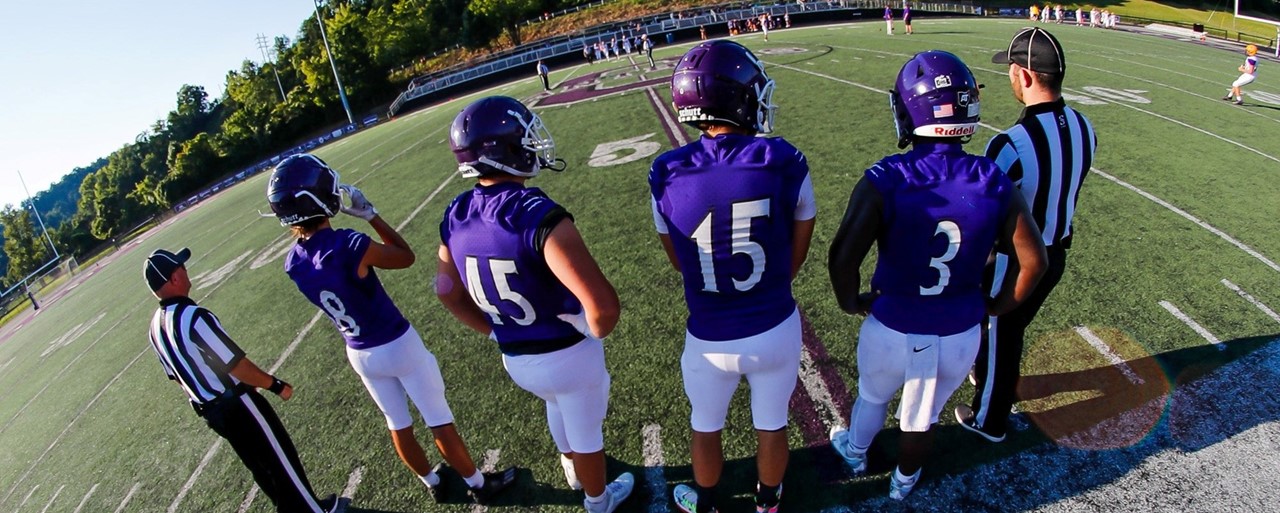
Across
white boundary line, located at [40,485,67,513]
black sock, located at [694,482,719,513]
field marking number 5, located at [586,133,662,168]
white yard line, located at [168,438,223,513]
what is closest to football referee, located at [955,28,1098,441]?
black sock, located at [694,482,719,513]

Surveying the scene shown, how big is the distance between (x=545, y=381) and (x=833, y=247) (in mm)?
1388

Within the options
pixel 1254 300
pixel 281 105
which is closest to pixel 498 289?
pixel 1254 300

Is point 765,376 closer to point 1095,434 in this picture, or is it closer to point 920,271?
point 920,271

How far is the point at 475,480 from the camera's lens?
3.59m

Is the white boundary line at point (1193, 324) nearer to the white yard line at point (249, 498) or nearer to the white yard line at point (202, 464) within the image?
the white yard line at point (249, 498)

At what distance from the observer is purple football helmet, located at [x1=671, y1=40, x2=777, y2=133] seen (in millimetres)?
2271

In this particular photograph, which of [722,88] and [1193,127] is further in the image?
[1193,127]

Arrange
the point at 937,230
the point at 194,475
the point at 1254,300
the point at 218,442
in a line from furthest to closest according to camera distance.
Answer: the point at 218,442, the point at 194,475, the point at 1254,300, the point at 937,230

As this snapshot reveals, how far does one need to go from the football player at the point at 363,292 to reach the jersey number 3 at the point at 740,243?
1.72 metres

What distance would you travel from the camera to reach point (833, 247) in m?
2.58

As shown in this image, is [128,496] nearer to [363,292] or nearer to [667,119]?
[363,292]

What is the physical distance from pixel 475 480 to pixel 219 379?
59.1 inches

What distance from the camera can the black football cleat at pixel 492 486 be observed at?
12.0 ft

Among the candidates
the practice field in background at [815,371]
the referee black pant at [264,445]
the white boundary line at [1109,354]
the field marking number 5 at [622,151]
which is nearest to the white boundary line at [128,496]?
the practice field in background at [815,371]
